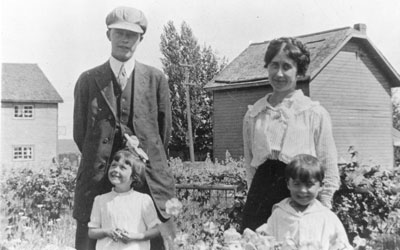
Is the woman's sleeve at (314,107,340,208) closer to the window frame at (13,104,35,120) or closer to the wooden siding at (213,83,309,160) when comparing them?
the wooden siding at (213,83,309,160)

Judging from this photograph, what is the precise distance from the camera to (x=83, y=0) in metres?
3.71

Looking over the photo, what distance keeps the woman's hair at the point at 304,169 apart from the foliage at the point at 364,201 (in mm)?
1205

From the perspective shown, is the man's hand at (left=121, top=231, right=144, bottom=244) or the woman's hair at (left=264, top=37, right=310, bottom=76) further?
the man's hand at (left=121, top=231, right=144, bottom=244)

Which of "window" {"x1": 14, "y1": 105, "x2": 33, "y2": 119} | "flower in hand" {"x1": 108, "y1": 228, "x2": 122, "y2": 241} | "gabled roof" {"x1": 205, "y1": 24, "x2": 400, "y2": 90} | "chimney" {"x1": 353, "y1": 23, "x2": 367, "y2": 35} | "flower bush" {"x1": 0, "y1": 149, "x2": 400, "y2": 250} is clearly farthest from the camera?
"window" {"x1": 14, "y1": 105, "x2": 33, "y2": 119}

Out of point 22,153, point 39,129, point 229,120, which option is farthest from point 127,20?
point 22,153

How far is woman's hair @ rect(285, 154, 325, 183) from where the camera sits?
233 cm

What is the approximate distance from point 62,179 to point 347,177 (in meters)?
3.45

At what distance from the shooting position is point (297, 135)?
2479 mm

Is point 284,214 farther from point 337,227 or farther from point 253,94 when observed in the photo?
point 253,94

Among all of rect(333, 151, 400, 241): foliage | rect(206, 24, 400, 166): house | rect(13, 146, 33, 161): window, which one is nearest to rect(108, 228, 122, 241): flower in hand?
rect(333, 151, 400, 241): foliage

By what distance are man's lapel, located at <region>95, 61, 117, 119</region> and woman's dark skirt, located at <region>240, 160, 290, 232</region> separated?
34.9 inches

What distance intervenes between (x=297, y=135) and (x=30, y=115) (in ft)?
77.2

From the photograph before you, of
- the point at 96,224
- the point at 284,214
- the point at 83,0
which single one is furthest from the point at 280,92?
the point at 83,0

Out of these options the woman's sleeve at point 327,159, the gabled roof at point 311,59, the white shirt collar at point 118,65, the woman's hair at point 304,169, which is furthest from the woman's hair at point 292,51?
the gabled roof at point 311,59
